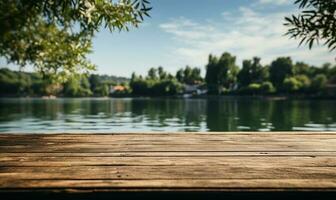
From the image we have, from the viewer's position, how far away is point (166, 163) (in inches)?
204

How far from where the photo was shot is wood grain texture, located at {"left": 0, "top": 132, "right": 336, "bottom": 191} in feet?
13.6

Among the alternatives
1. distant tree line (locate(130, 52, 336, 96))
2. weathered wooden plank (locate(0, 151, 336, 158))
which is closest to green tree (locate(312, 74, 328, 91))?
distant tree line (locate(130, 52, 336, 96))

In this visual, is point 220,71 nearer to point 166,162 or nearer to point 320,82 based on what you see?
point 320,82

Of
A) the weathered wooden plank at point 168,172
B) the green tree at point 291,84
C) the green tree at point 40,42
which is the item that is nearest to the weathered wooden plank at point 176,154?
the weathered wooden plank at point 168,172

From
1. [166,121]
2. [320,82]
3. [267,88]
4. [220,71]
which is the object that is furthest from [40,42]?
[220,71]

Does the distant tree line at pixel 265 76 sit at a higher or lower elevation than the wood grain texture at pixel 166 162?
higher

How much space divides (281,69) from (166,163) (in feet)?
558

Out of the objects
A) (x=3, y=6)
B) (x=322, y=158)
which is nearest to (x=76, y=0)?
(x=322, y=158)

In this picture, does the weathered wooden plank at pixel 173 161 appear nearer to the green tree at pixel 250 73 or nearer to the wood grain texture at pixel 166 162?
the wood grain texture at pixel 166 162

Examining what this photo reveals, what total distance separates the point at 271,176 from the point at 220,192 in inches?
35.8

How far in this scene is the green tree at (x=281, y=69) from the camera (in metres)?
166

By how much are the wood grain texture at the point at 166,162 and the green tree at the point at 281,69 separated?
165820 mm

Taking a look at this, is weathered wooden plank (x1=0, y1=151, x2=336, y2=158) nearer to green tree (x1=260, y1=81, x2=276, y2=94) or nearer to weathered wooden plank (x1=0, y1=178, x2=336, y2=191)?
weathered wooden plank (x1=0, y1=178, x2=336, y2=191)

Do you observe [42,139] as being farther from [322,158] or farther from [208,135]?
[322,158]
